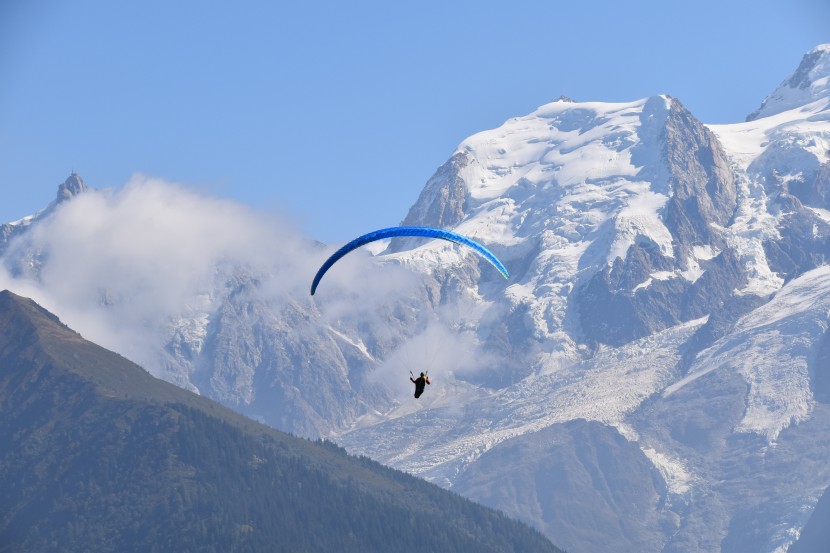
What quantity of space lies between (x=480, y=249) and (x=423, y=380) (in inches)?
612

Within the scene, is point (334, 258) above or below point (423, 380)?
above

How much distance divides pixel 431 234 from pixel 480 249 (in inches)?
214

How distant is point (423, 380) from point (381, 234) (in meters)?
15.7

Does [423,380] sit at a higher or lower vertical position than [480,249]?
lower

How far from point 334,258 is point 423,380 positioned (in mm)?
17857

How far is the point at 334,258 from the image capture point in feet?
643

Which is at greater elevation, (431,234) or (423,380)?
(431,234)

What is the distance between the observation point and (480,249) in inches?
7569

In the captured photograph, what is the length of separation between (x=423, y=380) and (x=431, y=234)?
16.1 metres

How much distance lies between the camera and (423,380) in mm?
187625

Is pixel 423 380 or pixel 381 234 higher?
pixel 381 234

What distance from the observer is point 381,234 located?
18825 centimetres

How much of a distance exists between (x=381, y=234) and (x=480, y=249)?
1122cm

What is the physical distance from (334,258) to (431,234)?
11115mm
